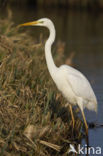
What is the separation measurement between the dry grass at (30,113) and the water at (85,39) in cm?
81

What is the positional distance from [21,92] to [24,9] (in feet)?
60.6

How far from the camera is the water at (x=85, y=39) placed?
9.33 metres

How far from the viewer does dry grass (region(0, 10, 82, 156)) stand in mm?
5457

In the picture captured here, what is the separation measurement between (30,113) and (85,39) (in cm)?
1125

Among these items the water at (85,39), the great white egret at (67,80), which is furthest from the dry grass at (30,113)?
the water at (85,39)

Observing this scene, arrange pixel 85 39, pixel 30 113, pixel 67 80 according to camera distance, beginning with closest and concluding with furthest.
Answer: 1. pixel 30 113
2. pixel 67 80
3. pixel 85 39

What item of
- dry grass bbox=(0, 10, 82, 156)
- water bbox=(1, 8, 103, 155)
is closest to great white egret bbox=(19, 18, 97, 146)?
dry grass bbox=(0, 10, 82, 156)

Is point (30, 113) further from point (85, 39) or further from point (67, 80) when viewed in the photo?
point (85, 39)

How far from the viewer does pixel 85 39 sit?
17000mm

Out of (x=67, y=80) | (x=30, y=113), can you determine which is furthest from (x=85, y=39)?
(x=30, y=113)

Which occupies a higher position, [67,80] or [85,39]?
[67,80]

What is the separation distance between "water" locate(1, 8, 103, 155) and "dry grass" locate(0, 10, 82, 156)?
0.81 metres

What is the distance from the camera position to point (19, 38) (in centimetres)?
988

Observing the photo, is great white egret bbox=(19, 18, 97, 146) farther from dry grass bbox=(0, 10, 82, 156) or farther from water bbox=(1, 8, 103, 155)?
water bbox=(1, 8, 103, 155)
